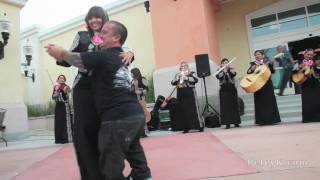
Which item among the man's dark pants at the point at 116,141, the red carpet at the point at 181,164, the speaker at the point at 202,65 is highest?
the speaker at the point at 202,65

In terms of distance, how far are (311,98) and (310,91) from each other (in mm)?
138

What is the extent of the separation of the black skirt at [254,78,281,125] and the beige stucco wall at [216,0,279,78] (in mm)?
4964

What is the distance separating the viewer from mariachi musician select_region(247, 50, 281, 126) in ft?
25.3

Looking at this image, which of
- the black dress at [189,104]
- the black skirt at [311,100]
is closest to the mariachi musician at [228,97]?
the black dress at [189,104]

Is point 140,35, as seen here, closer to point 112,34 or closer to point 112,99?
point 112,34

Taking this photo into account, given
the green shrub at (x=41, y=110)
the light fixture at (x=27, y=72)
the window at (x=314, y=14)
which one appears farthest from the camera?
the light fixture at (x=27, y=72)

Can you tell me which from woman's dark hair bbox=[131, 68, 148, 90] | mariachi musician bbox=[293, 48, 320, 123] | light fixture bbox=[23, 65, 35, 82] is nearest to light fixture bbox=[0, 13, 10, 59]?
woman's dark hair bbox=[131, 68, 148, 90]

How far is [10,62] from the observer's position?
11.2m

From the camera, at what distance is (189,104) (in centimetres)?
804

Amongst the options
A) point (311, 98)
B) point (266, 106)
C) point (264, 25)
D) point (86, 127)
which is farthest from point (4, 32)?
point (86, 127)

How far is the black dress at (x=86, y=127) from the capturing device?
9.11 ft

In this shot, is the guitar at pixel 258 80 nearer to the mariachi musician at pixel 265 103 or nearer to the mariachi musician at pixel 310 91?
the mariachi musician at pixel 265 103

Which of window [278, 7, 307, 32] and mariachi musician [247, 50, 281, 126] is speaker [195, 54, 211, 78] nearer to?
mariachi musician [247, 50, 281, 126]

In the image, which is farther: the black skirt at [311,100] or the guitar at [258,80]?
the guitar at [258,80]
